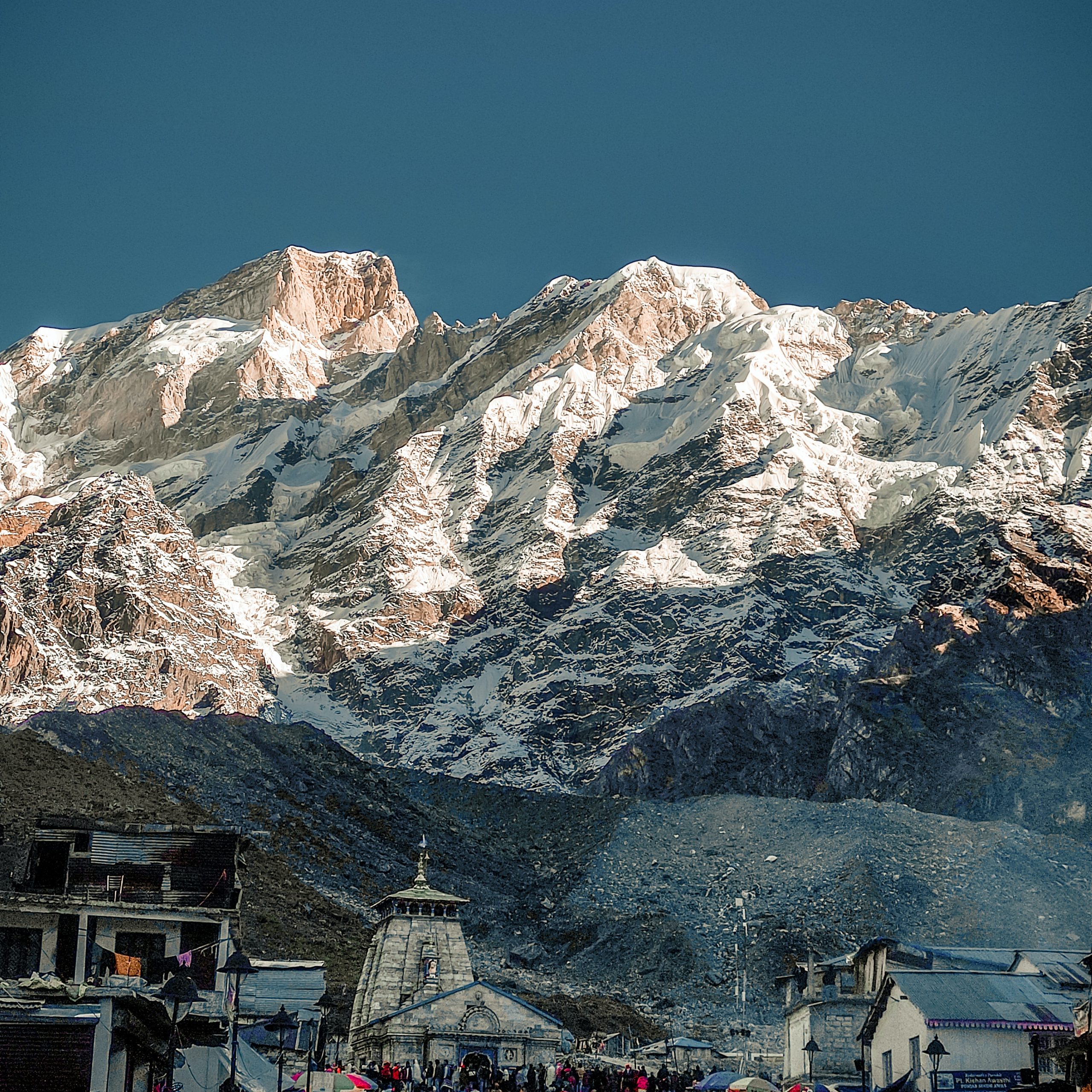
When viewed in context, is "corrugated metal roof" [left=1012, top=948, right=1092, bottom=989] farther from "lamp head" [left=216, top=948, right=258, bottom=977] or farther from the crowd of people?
"lamp head" [left=216, top=948, right=258, bottom=977]

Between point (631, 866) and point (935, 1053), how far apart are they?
86.7 meters

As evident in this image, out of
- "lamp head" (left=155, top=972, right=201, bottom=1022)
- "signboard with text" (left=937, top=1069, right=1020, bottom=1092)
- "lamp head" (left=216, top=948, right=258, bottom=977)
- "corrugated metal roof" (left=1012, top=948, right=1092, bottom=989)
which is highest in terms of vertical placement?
"corrugated metal roof" (left=1012, top=948, right=1092, bottom=989)

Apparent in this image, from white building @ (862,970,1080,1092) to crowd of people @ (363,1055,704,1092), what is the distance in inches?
302

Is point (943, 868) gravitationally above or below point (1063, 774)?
below

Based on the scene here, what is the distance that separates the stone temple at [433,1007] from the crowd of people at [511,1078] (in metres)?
0.31

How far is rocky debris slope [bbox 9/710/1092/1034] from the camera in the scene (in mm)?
107562

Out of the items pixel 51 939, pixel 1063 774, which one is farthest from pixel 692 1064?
pixel 1063 774

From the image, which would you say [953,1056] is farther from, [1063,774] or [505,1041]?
[1063,774]

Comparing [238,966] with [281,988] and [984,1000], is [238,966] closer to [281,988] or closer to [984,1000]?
[984,1000]

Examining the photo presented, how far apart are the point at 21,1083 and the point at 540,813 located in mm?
123817

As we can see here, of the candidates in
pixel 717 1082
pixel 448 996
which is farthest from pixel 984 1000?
pixel 448 996

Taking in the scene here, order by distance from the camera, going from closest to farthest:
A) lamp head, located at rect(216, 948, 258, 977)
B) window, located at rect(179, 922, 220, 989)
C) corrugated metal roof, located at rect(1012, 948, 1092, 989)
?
lamp head, located at rect(216, 948, 258, 977) < window, located at rect(179, 922, 220, 989) < corrugated metal roof, located at rect(1012, 948, 1092, 989)

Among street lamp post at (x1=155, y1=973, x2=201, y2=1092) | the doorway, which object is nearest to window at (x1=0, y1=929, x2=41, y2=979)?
street lamp post at (x1=155, y1=973, x2=201, y2=1092)

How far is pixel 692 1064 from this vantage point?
240 feet
